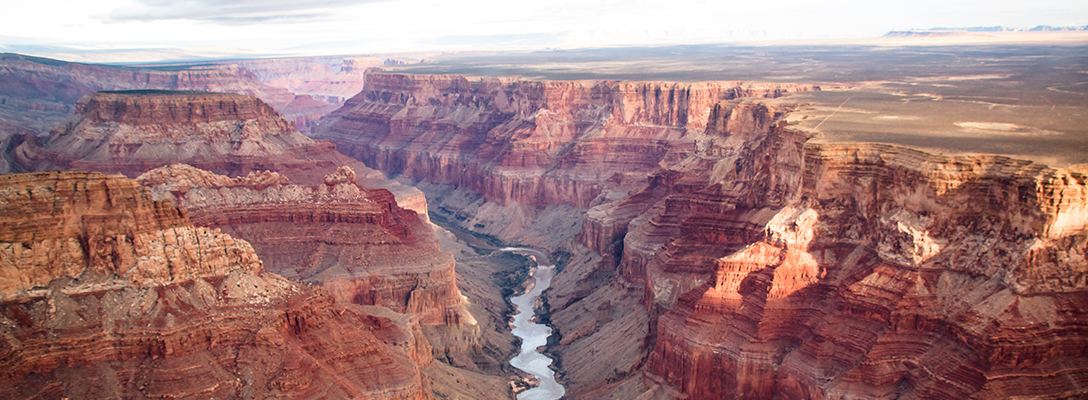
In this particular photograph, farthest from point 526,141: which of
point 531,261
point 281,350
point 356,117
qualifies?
point 281,350

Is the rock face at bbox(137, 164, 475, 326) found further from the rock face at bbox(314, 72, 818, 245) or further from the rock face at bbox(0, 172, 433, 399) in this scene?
the rock face at bbox(314, 72, 818, 245)

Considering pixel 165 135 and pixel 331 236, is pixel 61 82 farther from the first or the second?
pixel 331 236

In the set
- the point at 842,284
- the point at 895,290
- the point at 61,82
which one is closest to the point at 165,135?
the point at 842,284

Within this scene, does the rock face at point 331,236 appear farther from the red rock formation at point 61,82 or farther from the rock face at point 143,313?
the red rock formation at point 61,82

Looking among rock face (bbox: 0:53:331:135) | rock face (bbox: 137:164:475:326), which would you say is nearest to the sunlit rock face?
rock face (bbox: 137:164:475:326)

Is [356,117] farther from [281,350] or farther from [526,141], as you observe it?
[281,350]
